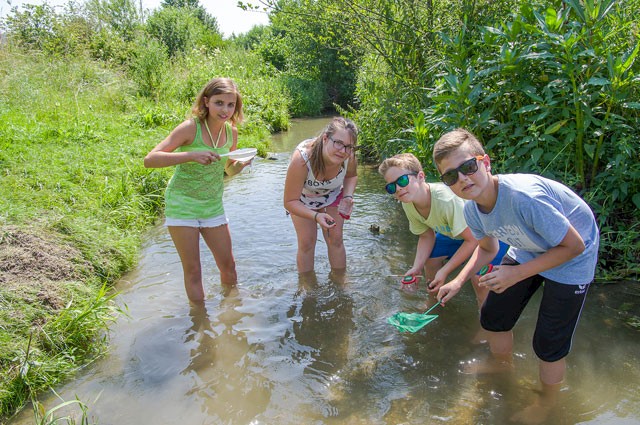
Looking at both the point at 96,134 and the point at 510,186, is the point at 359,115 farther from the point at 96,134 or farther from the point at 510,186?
the point at 510,186

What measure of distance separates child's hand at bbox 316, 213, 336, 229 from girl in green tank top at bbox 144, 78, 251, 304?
743 millimetres

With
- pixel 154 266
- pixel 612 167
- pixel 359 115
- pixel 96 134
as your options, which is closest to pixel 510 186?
pixel 612 167

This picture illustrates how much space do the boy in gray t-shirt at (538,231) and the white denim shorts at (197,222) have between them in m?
1.94

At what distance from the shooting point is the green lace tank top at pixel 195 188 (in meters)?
3.56

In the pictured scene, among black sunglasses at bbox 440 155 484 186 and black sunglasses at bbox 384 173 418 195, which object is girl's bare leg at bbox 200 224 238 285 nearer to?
black sunglasses at bbox 384 173 418 195

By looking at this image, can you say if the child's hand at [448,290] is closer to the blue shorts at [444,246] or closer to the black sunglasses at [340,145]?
the blue shorts at [444,246]

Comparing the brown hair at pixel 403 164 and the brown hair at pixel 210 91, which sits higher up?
the brown hair at pixel 210 91

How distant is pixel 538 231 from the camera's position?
2236 mm

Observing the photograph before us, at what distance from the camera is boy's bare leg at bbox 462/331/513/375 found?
9.87ft

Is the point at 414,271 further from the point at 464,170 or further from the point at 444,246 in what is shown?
the point at 464,170

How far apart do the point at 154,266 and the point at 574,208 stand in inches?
158

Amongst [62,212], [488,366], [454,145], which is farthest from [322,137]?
[62,212]

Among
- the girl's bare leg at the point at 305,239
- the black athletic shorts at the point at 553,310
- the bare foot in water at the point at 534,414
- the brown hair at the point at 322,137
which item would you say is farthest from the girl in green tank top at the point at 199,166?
the bare foot in water at the point at 534,414

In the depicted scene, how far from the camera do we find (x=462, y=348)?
3.29m
